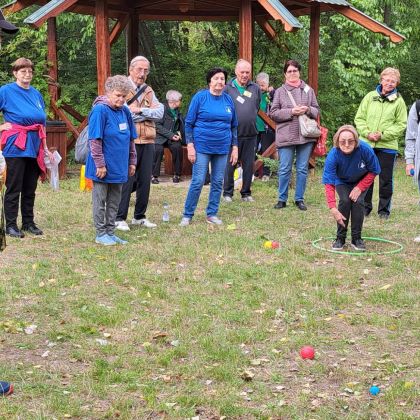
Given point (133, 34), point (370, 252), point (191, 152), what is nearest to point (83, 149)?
point (191, 152)

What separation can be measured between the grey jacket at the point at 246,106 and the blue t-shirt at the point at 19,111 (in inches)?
128

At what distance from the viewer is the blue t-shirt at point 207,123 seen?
8.47m

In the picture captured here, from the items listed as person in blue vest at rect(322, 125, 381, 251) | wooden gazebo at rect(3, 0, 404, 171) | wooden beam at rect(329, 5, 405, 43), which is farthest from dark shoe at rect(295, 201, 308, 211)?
wooden beam at rect(329, 5, 405, 43)

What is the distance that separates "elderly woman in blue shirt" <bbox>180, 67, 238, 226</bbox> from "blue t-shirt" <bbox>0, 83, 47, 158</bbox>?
5.77ft

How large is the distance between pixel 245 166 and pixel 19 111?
12.2 feet

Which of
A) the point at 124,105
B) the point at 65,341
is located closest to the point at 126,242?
the point at 124,105

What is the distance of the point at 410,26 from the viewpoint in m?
19.1

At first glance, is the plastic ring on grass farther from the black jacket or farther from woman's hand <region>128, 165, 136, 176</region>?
the black jacket

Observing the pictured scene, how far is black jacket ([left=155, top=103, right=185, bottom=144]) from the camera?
12945 mm

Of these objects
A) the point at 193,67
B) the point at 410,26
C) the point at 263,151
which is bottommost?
the point at 263,151

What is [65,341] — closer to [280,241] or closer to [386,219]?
[280,241]

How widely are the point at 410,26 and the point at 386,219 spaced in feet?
37.5

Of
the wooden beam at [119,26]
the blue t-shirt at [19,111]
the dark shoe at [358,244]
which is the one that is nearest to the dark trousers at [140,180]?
the blue t-shirt at [19,111]

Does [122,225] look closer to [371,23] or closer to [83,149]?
[83,149]
